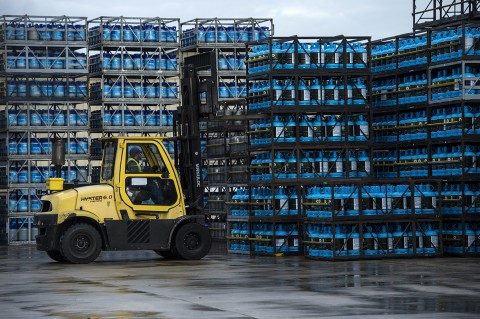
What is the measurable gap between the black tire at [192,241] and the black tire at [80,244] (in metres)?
A: 1.93

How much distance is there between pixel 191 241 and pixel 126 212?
5.96 ft

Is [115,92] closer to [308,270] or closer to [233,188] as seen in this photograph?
[233,188]

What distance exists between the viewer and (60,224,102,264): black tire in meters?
26.4

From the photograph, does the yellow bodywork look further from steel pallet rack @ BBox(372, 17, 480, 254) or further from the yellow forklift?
steel pallet rack @ BBox(372, 17, 480, 254)

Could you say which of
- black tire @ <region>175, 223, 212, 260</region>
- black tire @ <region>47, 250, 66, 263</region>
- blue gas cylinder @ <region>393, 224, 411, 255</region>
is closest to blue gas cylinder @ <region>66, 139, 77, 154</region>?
black tire @ <region>47, 250, 66, 263</region>

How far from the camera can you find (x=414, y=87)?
29391 mm

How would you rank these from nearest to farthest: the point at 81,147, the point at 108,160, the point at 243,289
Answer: the point at 243,289, the point at 108,160, the point at 81,147

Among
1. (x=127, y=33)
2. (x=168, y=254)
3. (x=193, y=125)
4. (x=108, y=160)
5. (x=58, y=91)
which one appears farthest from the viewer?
(x=58, y=91)

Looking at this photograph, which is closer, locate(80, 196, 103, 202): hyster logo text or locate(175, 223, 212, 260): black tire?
locate(80, 196, 103, 202): hyster logo text

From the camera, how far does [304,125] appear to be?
28281 millimetres

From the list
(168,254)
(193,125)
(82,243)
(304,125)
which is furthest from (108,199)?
(304,125)

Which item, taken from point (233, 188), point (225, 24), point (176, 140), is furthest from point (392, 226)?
point (225, 24)

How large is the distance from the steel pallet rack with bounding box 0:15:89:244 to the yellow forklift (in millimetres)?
11960

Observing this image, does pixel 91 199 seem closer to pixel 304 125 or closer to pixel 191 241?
pixel 191 241
